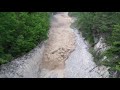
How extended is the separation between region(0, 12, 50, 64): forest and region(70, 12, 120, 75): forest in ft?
12.5

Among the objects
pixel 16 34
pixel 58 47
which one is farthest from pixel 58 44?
pixel 16 34

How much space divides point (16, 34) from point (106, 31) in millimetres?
6019

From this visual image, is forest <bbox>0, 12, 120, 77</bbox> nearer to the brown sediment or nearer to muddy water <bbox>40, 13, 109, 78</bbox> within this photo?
muddy water <bbox>40, 13, 109, 78</bbox>

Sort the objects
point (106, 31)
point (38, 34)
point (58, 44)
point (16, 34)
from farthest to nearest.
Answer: point (58, 44)
point (38, 34)
point (106, 31)
point (16, 34)

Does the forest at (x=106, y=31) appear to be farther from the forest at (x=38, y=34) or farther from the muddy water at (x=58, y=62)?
the muddy water at (x=58, y=62)

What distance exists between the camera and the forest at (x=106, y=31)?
15109mm

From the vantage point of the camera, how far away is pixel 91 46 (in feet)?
69.4

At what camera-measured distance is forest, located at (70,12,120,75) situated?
15.1 m

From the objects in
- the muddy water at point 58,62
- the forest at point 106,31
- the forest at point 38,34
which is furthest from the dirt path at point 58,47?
the forest at point 106,31

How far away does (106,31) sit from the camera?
1997 centimetres

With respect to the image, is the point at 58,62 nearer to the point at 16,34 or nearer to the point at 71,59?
the point at 71,59

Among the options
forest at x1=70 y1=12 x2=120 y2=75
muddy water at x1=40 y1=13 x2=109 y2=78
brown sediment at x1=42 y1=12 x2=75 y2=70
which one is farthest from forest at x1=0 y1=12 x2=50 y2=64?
forest at x1=70 y1=12 x2=120 y2=75

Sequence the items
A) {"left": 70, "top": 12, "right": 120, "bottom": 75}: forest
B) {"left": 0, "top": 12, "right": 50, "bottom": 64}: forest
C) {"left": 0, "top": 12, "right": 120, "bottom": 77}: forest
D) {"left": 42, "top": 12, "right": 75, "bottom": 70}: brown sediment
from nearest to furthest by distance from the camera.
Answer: {"left": 70, "top": 12, "right": 120, "bottom": 75}: forest → {"left": 0, "top": 12, "right": 120, "bottom": 77}: forest → {"left": 0, "top": 12, "right": 50, "bottom": 64}: forest → {"left": 42, "top": 12, "right": 75, "bottom": 70}: brown sediment
